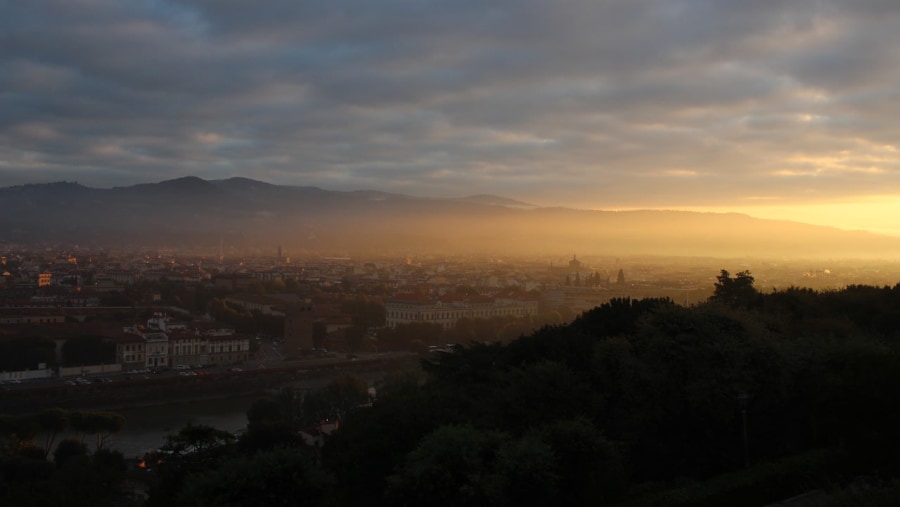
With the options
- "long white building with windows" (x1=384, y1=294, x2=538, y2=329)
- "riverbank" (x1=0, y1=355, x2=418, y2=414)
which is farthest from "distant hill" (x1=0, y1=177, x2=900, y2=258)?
"riverbank" (x1=0, y1=355, x2=418, y2=414)

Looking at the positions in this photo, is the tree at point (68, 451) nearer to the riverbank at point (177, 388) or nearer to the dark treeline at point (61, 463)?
the dark treeline at point (61, 463)

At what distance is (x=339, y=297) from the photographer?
39594mm

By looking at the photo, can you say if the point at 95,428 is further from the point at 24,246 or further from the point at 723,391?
the point at 24,246

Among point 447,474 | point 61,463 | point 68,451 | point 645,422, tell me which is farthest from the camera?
point 68,451

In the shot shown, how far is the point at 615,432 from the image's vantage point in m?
7.28

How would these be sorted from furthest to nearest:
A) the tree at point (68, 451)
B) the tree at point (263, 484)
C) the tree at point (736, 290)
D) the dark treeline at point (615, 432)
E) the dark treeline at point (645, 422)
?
the tree at point (736, 290) → the tree at point (68, 451) → the dark treeline at point (645, 422) → the dark treeline at point (615, 432) → the tree at point (263, 484)

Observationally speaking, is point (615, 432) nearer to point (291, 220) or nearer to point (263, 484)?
point (263, 484)

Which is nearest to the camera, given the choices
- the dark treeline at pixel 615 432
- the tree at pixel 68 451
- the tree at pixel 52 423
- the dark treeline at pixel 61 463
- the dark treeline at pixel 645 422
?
the dark treeline at pixel 615 432

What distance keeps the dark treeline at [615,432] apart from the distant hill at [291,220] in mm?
64780

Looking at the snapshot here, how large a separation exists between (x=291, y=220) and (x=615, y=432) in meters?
116

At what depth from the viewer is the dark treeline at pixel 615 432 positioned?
17.2 feet

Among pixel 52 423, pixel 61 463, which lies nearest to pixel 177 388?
pixel 52 423

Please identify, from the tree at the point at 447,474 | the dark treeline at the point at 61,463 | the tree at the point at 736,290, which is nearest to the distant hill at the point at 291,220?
the tree at the point at 736,290

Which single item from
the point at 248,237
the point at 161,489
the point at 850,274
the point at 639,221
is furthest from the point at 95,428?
the point at 248,237
